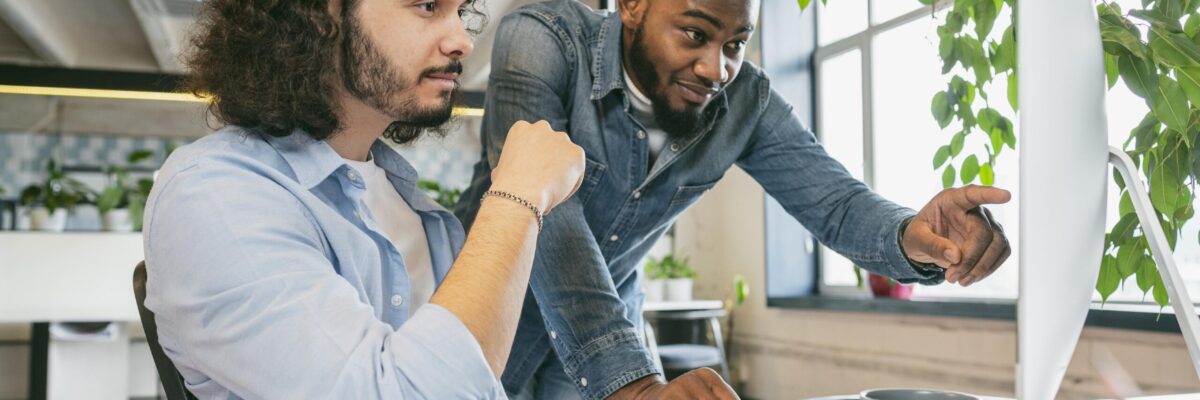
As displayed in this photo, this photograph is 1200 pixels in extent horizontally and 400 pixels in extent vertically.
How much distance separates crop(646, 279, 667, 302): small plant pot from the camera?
5246 mm

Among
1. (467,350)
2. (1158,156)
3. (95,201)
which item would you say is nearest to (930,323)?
(1158,156)

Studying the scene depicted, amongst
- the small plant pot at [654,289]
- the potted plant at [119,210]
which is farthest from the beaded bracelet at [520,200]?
the small plant pot at [654,289]

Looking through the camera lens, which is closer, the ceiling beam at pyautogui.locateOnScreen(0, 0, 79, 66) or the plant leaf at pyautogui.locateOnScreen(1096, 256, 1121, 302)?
the plant leaf at pyautogui.locateOnScreen(1096, 256, 1121, 302)

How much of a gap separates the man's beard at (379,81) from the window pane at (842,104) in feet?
8.18

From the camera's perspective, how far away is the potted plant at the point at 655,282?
17.2 ft

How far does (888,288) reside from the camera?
3.92 meters

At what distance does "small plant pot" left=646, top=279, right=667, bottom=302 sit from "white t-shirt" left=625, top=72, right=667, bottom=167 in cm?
396

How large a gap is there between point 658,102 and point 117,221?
396 cm

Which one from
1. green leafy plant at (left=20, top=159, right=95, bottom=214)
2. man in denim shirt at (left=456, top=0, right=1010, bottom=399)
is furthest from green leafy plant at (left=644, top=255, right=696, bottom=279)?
man in denim shirt at (left=456, top=0, right=1010, bottom=399)

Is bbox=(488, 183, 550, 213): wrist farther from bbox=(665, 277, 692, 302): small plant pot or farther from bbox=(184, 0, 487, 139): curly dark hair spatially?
bbox=(665, 277, 692, 302): small plant pot

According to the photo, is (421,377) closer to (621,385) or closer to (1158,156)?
(621,385)

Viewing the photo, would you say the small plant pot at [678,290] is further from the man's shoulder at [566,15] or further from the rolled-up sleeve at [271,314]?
the rolled-up sleeve at [271,314]

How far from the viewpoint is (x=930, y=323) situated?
368 centimetres

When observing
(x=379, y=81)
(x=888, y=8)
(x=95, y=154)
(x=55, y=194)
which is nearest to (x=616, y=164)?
(x=379, y=81)
